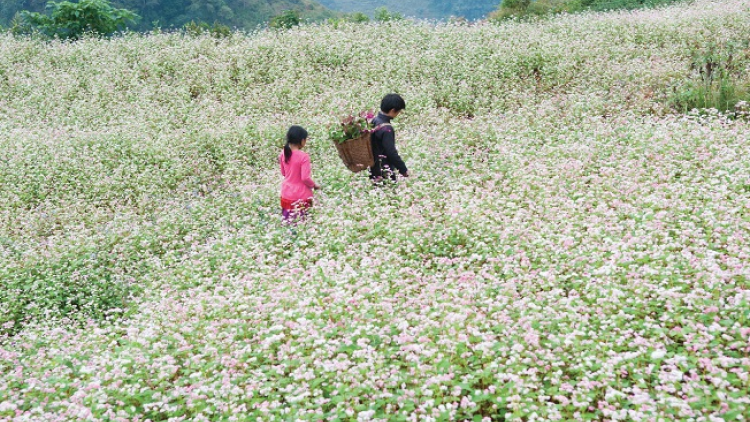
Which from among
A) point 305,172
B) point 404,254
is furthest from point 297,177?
point 404,254

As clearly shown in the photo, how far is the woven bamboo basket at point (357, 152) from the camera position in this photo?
789cm

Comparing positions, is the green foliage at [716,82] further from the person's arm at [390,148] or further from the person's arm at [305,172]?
the person's arm at [305,172]

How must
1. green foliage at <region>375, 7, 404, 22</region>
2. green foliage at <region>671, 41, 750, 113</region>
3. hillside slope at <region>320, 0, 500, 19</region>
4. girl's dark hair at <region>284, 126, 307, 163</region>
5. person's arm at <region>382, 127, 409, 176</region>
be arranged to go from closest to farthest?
girl's dark hair at <region>284, 126, 307, 163</region> → person's arm at <region>382, 127, 409, 176</region> → green foliage at <region>671, 41, 750, 113</region> → green foliage at <region>375, 7, 404, 22</region> → hillside slope at <region>320, 0, 500, 19</region>

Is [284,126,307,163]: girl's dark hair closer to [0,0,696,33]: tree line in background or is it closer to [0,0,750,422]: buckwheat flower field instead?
[0,0,750,422]: buckwheat flower field

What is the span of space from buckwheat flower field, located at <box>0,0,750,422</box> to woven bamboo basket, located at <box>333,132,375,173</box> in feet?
1.24

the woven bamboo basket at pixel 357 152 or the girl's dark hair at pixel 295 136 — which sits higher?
the girl's dark hair at pixel 295 136

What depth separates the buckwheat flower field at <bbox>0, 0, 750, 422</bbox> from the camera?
4238mm

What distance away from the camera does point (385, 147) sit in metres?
7.88

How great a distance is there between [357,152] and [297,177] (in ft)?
2.94

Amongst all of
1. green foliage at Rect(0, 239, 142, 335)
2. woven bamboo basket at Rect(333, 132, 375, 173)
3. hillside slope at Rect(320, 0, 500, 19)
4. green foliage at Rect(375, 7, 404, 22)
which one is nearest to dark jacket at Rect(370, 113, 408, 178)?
Result: woven bamboo basket at Rect(333, 132, 375, 173)

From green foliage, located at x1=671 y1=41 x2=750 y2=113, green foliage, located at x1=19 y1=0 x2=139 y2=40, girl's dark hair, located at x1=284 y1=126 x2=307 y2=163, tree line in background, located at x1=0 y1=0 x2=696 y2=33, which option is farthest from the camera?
tree line in background, located at x1=0 y1=0 x2=696 y2=33

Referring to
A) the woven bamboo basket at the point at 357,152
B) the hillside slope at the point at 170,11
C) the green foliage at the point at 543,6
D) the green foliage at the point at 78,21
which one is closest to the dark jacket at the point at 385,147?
the woven bamboo basket at the point at 357,152

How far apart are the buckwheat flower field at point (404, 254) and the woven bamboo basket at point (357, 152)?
0.38 meters

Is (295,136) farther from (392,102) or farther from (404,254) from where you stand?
(404,254)
